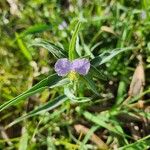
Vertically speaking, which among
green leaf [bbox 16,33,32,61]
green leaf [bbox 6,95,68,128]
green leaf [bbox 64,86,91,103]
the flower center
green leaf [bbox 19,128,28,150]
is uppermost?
green leaf [bbox 16,33,32,61]

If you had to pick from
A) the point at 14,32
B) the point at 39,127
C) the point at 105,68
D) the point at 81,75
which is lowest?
the point at 39,127

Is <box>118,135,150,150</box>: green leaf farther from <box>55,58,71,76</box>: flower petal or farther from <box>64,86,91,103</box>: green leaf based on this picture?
<box>55,58,71,76</box>: flower petal

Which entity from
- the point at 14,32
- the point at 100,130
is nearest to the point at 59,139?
the point at 100,130

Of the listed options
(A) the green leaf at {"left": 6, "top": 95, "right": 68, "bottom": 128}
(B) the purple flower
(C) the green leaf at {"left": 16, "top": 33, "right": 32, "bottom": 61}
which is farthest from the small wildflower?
(C) the green leaf at {"left": 16, "top": 33, "right": 32, "bottom": 61}

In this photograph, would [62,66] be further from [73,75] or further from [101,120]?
[101,120]

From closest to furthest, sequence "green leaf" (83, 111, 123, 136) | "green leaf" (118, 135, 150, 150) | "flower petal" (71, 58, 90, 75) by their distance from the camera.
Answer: "flower petal" (71, 58, 90, 75) → "green leaf" (118, 135, 150, 150) → "green leaf" (83, 111, 123, 136)

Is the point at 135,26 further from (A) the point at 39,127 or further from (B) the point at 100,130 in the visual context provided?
(A) the point at 39,127
